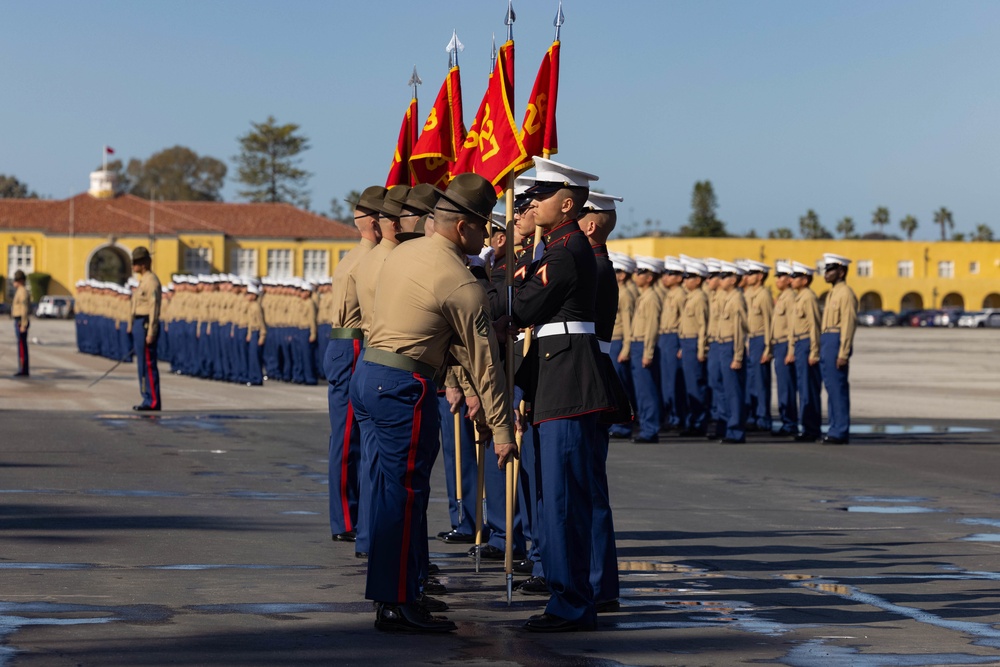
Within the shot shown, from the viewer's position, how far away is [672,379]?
19.2 m

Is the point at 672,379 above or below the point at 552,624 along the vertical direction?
above

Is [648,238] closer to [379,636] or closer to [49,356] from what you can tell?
[49,356]

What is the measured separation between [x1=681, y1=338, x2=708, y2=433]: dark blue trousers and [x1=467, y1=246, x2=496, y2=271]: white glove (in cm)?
911

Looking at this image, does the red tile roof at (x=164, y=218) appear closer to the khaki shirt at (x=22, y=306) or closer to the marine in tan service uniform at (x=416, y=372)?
the khaki shirt at (x=22, y=306)

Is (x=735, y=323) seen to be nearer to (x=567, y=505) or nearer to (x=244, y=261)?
(x=567, y=505)

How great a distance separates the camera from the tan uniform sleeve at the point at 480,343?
21.8 feet

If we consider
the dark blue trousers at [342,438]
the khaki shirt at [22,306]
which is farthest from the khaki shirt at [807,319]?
the khaki shirt at [22,306]

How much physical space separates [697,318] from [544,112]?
10.2 m

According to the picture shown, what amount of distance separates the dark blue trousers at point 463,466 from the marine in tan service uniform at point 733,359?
26.0ft

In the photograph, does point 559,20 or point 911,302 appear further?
point 911,302

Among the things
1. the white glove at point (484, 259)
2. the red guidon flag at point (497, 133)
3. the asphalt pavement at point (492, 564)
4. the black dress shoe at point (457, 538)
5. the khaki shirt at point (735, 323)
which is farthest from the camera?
the khaki shirt at point (735, 323)

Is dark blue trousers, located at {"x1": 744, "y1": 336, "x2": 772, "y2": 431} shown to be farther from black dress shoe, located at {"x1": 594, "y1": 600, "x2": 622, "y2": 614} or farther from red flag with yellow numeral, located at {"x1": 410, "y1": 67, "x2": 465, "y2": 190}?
black dress shoe, located at {"x1": 594, "y1": 600, "x2": 622, "y2": 614}

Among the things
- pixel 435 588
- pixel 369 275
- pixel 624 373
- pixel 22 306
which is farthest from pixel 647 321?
pixel 22 306

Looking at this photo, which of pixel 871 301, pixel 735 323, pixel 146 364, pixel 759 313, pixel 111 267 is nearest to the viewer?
pixel 735 323
